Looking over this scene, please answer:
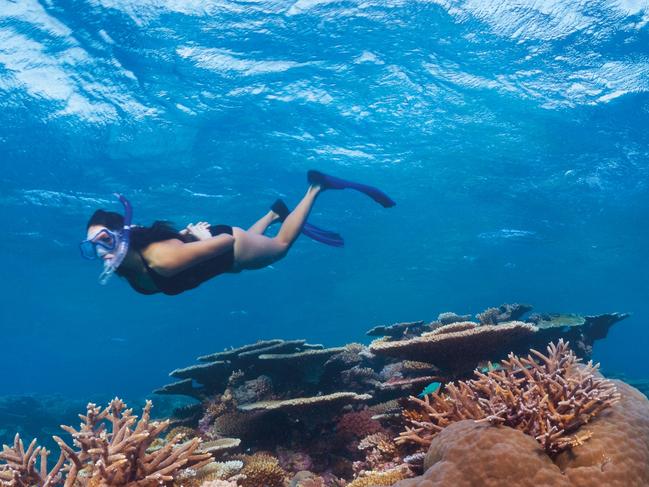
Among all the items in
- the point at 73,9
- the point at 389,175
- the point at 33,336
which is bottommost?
the point at 73,9

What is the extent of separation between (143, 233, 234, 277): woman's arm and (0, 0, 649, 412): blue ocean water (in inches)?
366

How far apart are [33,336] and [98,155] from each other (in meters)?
73.1

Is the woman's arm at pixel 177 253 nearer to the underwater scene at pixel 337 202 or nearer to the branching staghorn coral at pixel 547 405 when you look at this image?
the underwater scene at pixel 337 202

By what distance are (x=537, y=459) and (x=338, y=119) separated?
1657 cm

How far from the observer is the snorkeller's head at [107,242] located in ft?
16.8

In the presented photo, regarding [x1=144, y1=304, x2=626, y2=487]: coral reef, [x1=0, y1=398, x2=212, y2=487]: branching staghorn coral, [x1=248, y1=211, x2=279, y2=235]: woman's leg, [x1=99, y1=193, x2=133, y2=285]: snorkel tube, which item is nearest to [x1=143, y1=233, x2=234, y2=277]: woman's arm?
[x1=99, y1=193, x2=133, y2=285]: snorkel tube

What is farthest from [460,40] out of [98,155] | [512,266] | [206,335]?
[206,335]

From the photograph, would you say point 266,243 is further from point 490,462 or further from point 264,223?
point 490,462

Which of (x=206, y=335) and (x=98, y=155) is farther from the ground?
(x=206, y=335)

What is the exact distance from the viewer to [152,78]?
1493 centimetres

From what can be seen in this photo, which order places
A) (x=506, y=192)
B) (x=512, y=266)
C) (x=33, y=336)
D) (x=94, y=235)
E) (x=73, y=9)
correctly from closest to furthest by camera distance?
1. (x=94, y=235)
2. (x=73, y=9)
3. (x=506, y=192)
4. (x=512, y=266)
5. (x=33, y=336)

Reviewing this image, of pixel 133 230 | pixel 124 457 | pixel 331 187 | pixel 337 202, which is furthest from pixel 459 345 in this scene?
pixel 337 202

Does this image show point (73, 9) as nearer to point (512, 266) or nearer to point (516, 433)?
point (516, 433)

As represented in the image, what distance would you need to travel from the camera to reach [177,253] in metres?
5.63
